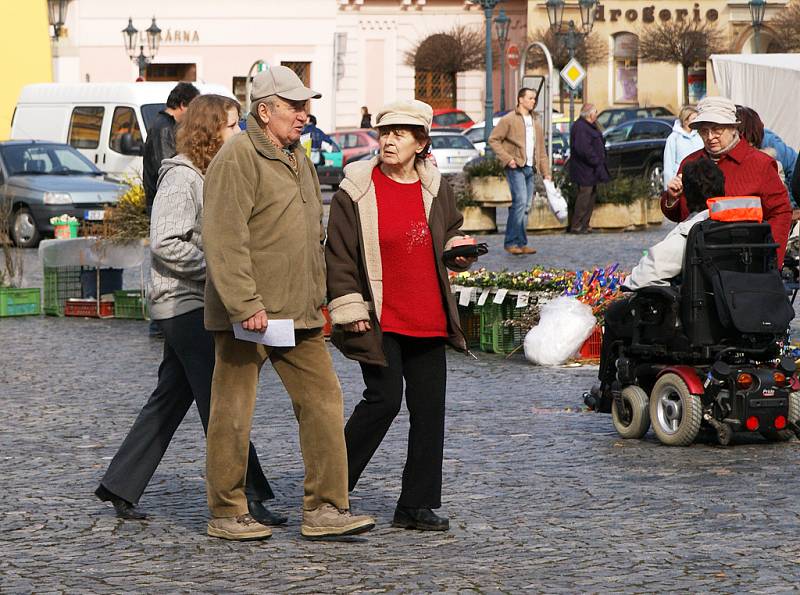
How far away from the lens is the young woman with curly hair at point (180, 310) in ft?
23.1

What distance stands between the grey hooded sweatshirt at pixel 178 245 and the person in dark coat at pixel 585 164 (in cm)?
1681

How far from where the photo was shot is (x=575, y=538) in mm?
6805

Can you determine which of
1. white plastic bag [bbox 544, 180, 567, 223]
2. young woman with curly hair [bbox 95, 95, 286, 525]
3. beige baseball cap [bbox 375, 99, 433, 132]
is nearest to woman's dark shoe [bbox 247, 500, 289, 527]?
young woman with curly hair [bbox 95, 95, 286, 525]

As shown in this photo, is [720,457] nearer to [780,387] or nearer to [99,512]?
[780,387]

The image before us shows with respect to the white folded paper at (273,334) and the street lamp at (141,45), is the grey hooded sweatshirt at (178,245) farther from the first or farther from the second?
the street lamp at (141,45)

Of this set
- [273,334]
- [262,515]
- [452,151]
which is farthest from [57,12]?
[273,334]

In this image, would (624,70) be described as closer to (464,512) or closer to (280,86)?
(464,512)

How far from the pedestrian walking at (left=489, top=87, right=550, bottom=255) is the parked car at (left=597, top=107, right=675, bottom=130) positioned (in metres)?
26.1

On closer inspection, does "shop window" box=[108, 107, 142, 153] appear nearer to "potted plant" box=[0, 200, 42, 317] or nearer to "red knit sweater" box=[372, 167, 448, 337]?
"potted plant" box=[0, 200, 42, 317]

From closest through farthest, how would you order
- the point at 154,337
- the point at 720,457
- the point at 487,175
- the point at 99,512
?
the point at 99,512 < the point at 720,457 < the point at 154,337 < the point at 487,175

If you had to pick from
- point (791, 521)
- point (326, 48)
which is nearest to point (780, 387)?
point (791, 521)

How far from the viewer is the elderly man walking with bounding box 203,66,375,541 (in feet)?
21.3

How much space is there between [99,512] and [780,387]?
11.0 ft

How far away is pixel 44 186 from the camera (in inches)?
981
